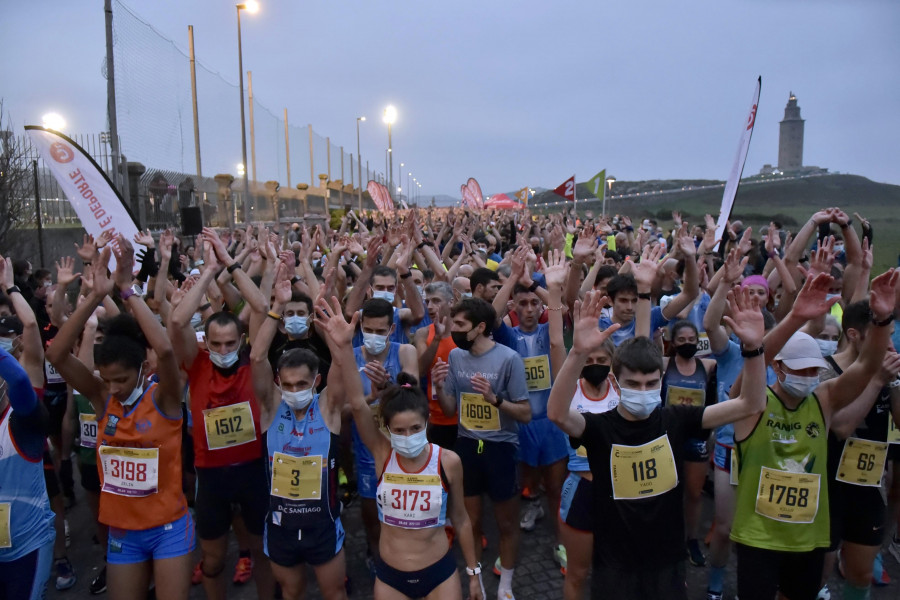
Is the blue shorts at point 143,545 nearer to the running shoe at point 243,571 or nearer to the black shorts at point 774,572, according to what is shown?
the running shoe at point 243,571

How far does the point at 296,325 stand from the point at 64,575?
2537 millimetres

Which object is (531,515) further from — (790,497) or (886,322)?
(886,322)

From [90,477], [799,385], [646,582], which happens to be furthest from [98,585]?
[799,385]

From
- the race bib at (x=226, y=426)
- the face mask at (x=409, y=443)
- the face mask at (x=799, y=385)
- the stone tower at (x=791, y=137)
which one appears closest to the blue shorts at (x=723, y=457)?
the face mask at (x=799, y=385)

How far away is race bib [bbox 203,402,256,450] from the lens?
3840mm

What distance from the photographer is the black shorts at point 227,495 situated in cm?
385

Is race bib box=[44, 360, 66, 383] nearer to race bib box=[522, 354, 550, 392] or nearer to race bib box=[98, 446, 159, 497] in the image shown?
race bib box=[98, 446, 159, 497]

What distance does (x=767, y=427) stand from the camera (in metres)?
3.25

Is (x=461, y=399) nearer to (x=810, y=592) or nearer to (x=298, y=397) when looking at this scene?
(x=298, y=397)

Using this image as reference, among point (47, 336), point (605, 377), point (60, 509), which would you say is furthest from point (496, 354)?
point (47, 336)

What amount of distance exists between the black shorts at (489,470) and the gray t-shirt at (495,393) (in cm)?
6

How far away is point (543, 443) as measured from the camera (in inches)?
182

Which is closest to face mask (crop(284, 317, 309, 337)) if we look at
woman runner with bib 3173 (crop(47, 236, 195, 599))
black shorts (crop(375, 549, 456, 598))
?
woman runner with bib 3173 (crop(47, 236, 195, 599))

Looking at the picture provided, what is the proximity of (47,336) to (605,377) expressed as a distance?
5414 millimetres
